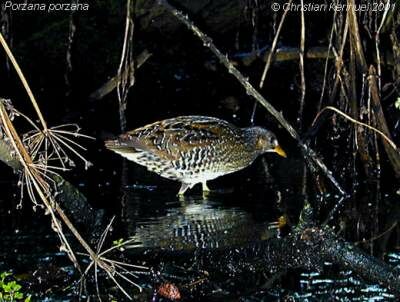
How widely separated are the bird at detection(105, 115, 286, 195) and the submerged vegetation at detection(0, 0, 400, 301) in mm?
203

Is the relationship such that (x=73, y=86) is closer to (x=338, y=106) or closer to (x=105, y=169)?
(x=105, y=169)

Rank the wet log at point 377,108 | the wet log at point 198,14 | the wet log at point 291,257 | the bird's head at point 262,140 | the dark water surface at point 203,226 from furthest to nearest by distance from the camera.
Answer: the wet log at point 198,14 < the bird's head at point 262,140 < the wet log at point 377,108 < the dark water surface at point 203,226 < the wet log at point 291,257

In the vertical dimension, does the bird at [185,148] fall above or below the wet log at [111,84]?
below

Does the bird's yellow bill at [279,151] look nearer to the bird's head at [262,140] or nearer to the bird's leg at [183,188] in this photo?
the bird's head at [262,140]

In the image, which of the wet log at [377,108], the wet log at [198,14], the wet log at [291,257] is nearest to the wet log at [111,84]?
the wet log at [198,14]

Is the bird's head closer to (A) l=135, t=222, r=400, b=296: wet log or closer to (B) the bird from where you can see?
(B) the bird

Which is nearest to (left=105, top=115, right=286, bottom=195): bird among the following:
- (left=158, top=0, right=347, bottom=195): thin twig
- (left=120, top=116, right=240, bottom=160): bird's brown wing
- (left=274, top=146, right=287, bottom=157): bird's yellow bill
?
(left=120, top=116, right=240, bottom=160): bird's brown wing

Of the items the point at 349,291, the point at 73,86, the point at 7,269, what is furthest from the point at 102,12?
the point at 349,291

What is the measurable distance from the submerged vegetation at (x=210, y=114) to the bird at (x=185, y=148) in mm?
203

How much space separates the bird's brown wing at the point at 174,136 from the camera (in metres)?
7.90

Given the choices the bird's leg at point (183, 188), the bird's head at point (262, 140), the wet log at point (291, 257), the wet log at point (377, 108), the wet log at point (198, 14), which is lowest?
the wet log at point (291, 257)

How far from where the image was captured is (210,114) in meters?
10.0

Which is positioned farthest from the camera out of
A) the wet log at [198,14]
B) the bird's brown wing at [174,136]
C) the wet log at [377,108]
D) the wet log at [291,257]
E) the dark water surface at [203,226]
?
the wet log at [198,14]

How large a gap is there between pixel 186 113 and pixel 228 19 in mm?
1116
